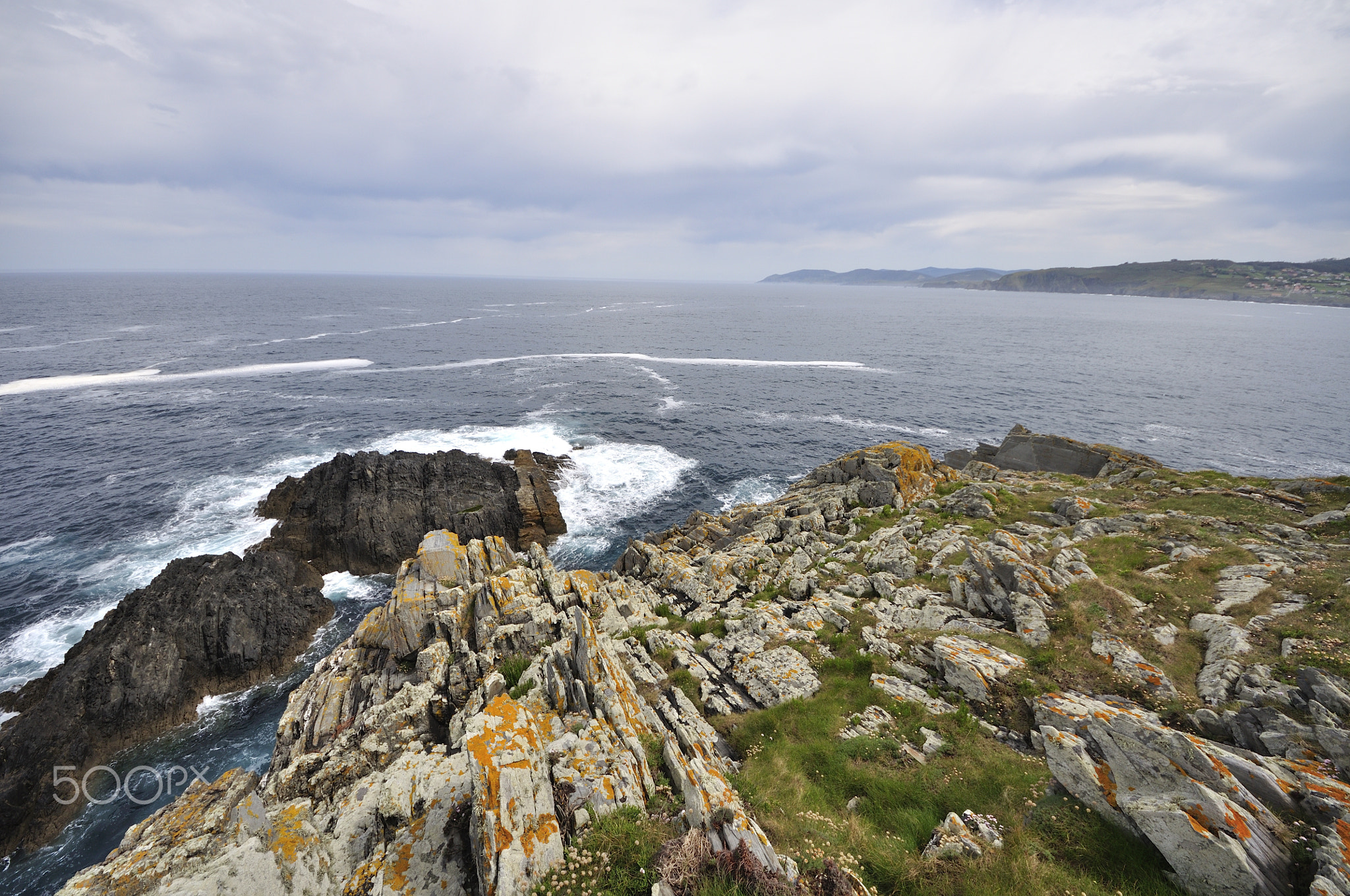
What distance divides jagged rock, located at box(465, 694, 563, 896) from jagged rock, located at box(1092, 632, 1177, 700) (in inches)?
584

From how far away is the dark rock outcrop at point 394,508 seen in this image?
35.4 metres

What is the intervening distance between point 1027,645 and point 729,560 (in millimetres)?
13818

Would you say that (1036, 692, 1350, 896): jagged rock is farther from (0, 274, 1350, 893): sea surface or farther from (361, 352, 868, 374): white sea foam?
(361, 352, 868, 374): white sea foam

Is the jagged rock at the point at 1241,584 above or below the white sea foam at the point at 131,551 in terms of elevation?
above

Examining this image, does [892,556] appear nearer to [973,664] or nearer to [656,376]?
[973,664]

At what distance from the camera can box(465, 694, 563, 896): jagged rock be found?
7699mm

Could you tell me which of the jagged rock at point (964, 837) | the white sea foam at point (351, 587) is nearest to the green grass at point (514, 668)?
the jagged rock at point (964, 837)

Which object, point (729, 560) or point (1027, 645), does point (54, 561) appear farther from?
point (1027, 645)

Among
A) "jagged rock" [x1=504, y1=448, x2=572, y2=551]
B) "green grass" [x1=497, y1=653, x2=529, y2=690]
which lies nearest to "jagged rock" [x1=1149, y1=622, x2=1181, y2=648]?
"green grass" [x1=497, y1=653, x2=529, y2=690]

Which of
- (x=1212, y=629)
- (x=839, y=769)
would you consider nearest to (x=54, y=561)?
(x=839, y=769)

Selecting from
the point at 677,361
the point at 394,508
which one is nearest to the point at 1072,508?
the point at 394,508

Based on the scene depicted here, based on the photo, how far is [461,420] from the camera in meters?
60.1

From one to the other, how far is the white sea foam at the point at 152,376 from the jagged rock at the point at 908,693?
94.4 m

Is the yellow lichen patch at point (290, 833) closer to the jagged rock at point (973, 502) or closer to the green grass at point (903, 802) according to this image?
the green grass at point (903, 802)
